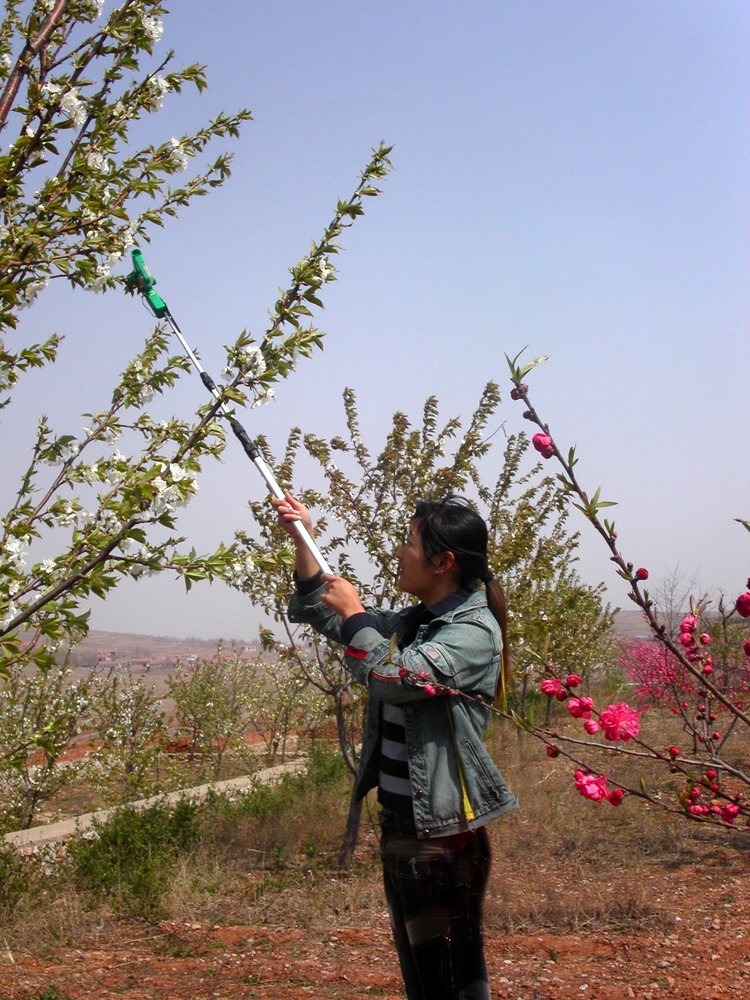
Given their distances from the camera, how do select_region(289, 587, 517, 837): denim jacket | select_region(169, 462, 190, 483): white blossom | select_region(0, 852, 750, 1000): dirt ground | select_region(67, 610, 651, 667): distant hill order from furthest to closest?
select_region(67, 610, 651, 667): distant hill < select_region(0, 852, 750, 1000): dirt ground < select_region(169, 462, 190, 483): white blossom < select_region(289, 587, 517, 837): denim jacket

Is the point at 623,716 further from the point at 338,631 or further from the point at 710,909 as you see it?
the point at 710,909

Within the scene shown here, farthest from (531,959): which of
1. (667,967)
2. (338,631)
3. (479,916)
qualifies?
(338,631)

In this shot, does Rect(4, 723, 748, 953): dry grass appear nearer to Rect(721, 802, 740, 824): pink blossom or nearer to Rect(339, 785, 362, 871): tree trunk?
Rect(339, 785, 362, 871): tree trunk

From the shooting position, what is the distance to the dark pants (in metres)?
2.28

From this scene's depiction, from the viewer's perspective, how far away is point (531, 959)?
4418 mm

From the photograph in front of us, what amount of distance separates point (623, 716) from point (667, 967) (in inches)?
125

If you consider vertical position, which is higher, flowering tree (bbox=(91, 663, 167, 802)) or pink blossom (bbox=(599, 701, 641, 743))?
pink blossom (bbox=(599, 701, 641, 743))

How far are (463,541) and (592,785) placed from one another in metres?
0.91

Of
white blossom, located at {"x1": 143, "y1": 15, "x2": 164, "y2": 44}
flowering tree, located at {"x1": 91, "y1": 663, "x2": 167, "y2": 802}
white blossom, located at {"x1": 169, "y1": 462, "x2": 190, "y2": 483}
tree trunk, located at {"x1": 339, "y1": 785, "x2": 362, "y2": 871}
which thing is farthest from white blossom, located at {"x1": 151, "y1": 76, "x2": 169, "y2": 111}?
flowering tree, located at {"x1": 91, "y1": 663, "x2": 167, "y2": 802}

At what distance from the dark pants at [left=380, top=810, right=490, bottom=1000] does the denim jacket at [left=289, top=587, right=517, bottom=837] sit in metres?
0.08

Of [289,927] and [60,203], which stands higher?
[60,203]

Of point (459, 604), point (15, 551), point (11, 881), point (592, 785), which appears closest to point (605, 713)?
point (592, 785)

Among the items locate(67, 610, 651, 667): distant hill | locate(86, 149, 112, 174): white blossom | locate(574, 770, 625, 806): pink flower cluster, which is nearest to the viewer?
locate(574, 770, 625, 806): pink flower cluster

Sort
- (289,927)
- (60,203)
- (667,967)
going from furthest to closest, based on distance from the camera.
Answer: (289,927) → (667,967) → (60,203)
